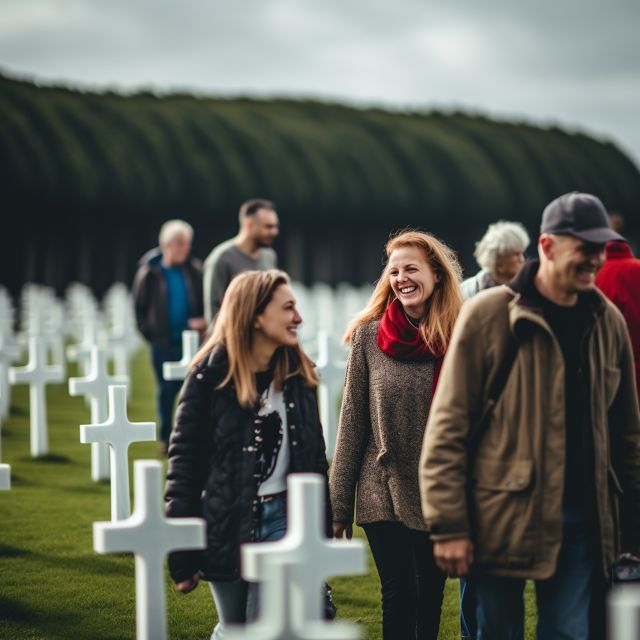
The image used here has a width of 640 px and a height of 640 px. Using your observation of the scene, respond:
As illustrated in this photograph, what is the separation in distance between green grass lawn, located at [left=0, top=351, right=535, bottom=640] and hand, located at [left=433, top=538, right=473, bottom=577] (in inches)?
73.4

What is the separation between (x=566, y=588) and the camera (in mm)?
3350

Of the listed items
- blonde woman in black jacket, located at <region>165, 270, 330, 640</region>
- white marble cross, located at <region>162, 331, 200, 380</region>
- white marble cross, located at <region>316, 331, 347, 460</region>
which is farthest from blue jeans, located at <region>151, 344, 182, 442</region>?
blonde woman in black jacket, located at <region>165, 270, 330, 640</region>

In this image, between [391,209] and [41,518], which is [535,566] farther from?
[391,209]

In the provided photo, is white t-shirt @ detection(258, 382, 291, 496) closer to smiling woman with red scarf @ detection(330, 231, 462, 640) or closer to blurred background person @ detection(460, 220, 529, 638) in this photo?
smiling woman with red scarf @ detection(330, 231, 462, 640)

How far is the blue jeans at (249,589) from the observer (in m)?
3.67

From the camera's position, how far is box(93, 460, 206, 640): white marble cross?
345cm

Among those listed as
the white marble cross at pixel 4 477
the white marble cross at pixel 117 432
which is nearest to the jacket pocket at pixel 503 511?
the white marble cross at pixel 4 477

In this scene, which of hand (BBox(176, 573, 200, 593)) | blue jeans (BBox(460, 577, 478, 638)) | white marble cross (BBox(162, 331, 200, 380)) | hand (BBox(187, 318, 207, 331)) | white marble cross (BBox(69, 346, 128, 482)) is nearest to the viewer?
hand (BBox(176, 573, 200, 593))

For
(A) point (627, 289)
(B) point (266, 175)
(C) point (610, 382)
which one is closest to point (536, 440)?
(C) point (610, 382)

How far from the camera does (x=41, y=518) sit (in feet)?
24.2

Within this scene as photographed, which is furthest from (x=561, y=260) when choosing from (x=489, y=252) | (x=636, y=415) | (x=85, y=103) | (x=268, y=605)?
(x=85, y=103)

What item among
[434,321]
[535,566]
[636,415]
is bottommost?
[535,566]

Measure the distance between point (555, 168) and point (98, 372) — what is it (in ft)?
112

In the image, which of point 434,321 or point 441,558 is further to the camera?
point 434,321
